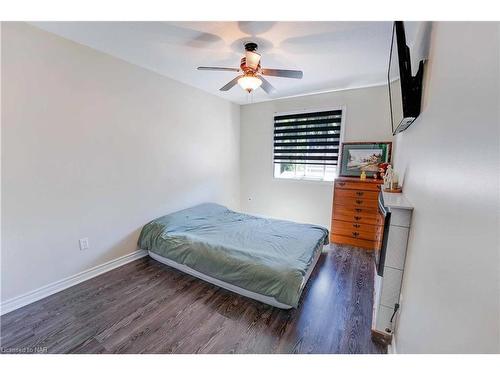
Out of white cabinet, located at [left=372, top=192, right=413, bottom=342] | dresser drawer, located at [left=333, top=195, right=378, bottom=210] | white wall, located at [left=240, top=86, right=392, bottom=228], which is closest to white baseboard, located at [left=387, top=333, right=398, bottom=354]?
white cabinet, located at [left=372, top=192, right=413, bottom=342]

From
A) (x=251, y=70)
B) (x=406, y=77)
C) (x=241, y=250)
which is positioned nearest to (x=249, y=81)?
(x=251, y=70)

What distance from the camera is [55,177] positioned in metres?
1.93

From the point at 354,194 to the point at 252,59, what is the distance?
2388 mm

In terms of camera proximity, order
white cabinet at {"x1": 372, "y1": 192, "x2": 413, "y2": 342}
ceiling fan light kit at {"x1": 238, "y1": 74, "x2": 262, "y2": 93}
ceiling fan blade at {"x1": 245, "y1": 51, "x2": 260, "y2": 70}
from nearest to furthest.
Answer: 1. white cabinet at {"x1": 372, "y1": 192, "x2": 413, "y2": 342}
2. ceiling fan blade at {"x1": 245, "y1": 51, "x2": 260, "y2": 70}
3. ceiling fan light kit at {"x1": 238, "y1": 74, "x2": 262, "y2": 93}

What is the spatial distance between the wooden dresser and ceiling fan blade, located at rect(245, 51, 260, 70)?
2.13 m

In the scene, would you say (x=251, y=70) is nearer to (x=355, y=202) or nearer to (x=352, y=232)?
(x=355, y=202)

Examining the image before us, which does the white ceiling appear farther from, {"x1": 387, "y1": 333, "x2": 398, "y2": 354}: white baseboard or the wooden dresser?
{"x1": 387, "y1": 333, "x2": 398, "y2": 354}: white baseboard

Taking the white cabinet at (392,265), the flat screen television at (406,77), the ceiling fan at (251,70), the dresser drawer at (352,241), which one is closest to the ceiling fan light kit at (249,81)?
the ceiling fan at (251,70)

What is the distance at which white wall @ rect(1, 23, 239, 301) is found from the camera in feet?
5.60

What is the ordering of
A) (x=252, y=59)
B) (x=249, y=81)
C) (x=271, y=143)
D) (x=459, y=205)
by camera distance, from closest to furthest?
1. (x=459, y=205)
2. (x=252, y=59)
3. (x=249, y=81)
4. (x=271, y=143)

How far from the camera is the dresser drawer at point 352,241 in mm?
3045

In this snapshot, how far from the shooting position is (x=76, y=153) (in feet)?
6.72
